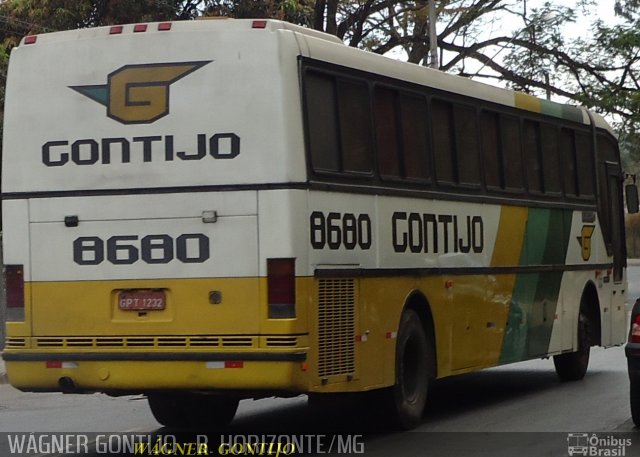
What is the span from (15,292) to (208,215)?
5.75 feet

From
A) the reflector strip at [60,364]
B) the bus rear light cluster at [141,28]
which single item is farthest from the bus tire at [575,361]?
the bus rear light cluster at [141,28]

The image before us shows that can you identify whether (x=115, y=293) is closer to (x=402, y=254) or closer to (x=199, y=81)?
(x=199, y=81)

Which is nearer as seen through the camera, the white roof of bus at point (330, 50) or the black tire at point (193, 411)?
the white roof of bus at point (330, 50)

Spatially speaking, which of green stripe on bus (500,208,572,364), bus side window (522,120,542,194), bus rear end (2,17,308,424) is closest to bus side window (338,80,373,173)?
bus rear end (2,17,308,424)

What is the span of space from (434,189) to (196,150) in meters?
3.07

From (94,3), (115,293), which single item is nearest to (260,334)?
(115,293)

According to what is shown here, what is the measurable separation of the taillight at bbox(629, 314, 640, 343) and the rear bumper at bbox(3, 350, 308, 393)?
9.44ft

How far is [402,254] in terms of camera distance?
39.8 feet

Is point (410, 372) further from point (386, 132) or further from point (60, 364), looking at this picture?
point (60, 364)

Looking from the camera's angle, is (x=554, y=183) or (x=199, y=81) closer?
(x=199, y=81)

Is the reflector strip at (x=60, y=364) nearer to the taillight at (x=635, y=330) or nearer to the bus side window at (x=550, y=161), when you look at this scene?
the taillight at (x=635, y=330)

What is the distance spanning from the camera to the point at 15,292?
11.0 meters

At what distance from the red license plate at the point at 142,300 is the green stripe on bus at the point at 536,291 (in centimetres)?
508

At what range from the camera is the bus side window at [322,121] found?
10.7 metres
